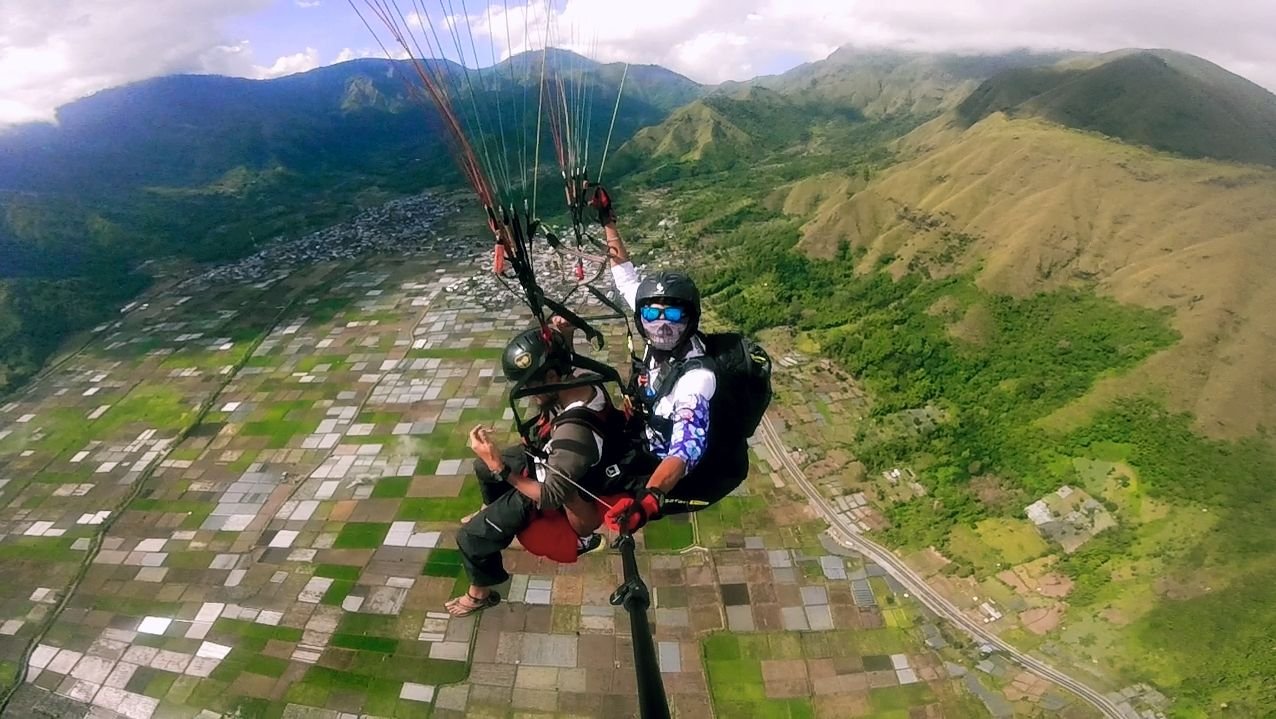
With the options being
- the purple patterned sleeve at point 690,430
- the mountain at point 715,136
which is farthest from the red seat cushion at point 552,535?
the mountain at point 715,136

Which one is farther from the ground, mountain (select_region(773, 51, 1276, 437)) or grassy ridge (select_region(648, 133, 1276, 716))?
mountain (select_region(773, 51, 1276, 437))

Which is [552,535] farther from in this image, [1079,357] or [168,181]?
[168,181]

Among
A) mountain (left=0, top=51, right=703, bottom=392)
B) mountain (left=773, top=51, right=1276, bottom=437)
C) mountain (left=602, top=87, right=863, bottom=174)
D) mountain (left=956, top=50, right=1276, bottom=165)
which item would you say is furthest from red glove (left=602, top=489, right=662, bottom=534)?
mountain (left=602, top=87, right=863, bottom=174)

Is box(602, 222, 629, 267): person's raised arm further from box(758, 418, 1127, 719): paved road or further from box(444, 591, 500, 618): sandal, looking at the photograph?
box(758, 418, 1127, 719): paved road

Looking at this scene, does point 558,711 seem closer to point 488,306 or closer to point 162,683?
point 162,683

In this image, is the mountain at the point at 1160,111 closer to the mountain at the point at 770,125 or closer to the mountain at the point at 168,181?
the mountain at the point at 770,125

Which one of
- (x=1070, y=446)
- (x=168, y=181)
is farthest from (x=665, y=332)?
(x=168, y=181)
